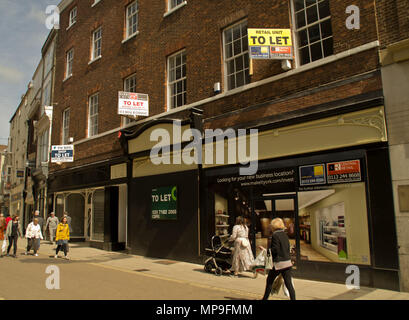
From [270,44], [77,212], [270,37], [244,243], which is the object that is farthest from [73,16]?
[244,243]

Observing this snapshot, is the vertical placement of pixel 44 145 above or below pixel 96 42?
below

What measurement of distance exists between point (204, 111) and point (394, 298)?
313 inches

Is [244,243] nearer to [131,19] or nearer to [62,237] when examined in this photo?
[62,237]

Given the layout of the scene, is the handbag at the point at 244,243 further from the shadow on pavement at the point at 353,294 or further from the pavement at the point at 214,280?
the shadow on pavement at the point at 353,294

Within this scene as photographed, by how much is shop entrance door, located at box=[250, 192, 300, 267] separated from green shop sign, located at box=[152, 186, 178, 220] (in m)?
3.44

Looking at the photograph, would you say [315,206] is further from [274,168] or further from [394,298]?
[394,298]

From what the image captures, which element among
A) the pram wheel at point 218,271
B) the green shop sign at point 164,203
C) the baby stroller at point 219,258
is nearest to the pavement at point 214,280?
the pram wheel at point 218,271

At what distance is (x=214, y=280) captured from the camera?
874 cm

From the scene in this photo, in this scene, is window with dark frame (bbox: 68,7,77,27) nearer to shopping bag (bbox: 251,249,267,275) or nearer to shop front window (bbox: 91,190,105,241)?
shop front window (bbox: 91,190,105,241)

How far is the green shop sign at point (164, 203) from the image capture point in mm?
12469

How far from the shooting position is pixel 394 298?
21.5 ft

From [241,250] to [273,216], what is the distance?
1.36m

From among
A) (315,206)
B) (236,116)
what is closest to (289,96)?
(236,116)

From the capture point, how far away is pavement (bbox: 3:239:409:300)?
6906 mm
